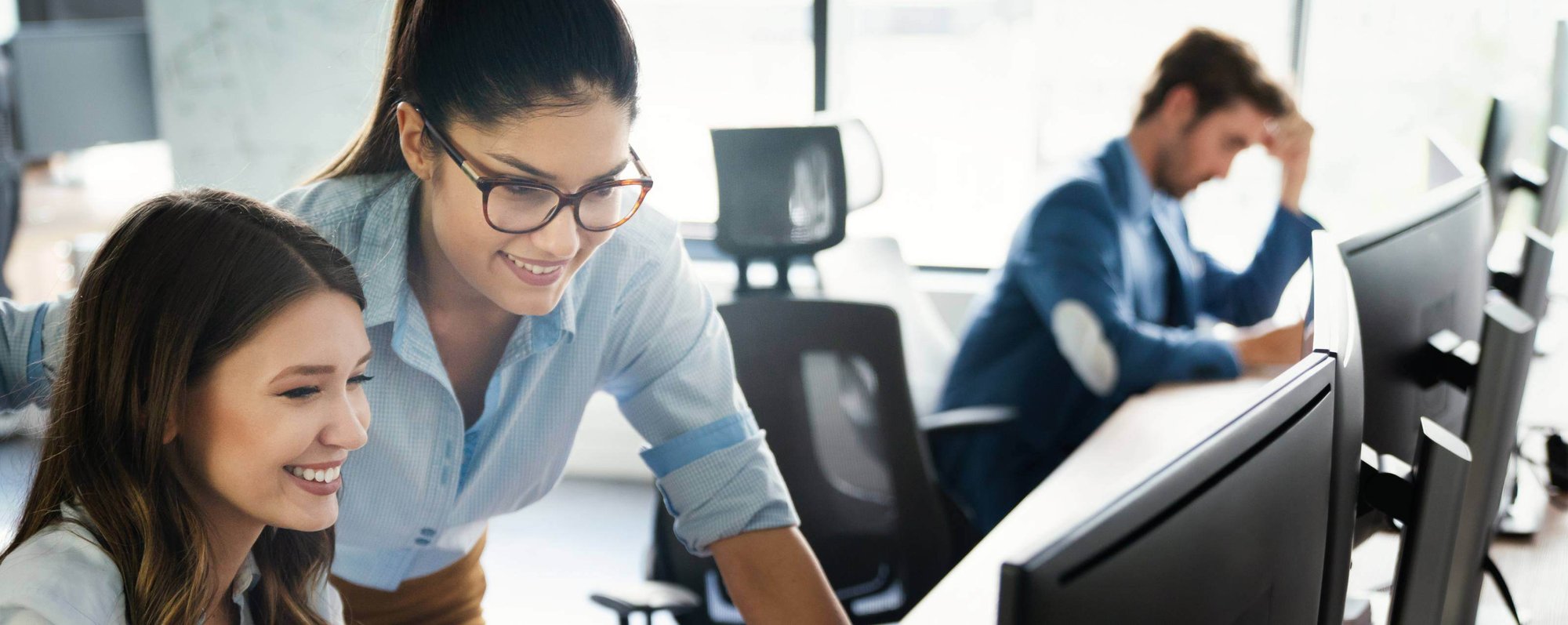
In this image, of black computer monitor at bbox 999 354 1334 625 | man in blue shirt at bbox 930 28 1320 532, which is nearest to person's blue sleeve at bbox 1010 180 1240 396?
man in blue shirt at bbox 930 28 1320 532

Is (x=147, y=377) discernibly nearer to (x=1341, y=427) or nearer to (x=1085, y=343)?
(x=1341, y=427)

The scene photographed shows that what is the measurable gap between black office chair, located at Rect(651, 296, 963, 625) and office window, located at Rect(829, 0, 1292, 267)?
1.53 m

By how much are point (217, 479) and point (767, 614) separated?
499 mm

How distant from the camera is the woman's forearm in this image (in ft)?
3.85

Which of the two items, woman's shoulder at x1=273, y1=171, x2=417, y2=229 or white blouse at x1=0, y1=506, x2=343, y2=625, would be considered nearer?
white blouse at x1=0, y1=506, x2=343, y2=625

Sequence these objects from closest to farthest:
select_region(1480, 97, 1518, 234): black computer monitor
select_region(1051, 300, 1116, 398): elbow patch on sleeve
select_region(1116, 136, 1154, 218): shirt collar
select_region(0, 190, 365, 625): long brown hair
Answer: select_region(0, 190, 365, 625): long brown hair, select_region(1480, 97, 1518, 234): black computer monitor, select_region(1051, 300, 1116, 398): elbow patch on sleeve, select_region(1116, 136, 1154, 218): shirt collar

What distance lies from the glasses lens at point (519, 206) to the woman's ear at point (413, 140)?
3.6 inches

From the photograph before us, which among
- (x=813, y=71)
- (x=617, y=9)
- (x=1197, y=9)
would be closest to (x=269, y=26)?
(x=813, y=71)

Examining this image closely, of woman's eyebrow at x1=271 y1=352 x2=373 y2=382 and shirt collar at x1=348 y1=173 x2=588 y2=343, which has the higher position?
shirt collar at x1=348 y1=173 x2=588 y2=343

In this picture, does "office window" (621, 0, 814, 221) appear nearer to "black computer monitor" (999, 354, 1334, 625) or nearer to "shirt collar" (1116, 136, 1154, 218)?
"shirt collar" (1116, 136, 1154, 218)

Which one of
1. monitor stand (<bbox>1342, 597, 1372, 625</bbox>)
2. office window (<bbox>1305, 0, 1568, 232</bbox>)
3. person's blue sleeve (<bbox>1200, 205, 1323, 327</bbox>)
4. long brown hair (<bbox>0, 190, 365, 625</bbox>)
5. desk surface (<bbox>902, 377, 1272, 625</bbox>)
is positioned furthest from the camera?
office window (<bbox>1305, 0, 1568, 232</bbox>)

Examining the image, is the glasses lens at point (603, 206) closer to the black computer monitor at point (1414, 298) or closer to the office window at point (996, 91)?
the black computer monitor at point (1414, 298)

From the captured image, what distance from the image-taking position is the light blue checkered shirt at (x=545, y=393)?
3.79 ft

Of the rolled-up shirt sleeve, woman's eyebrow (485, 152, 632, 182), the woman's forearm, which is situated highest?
woman's eyebrow (485, 152, 632, 182)
